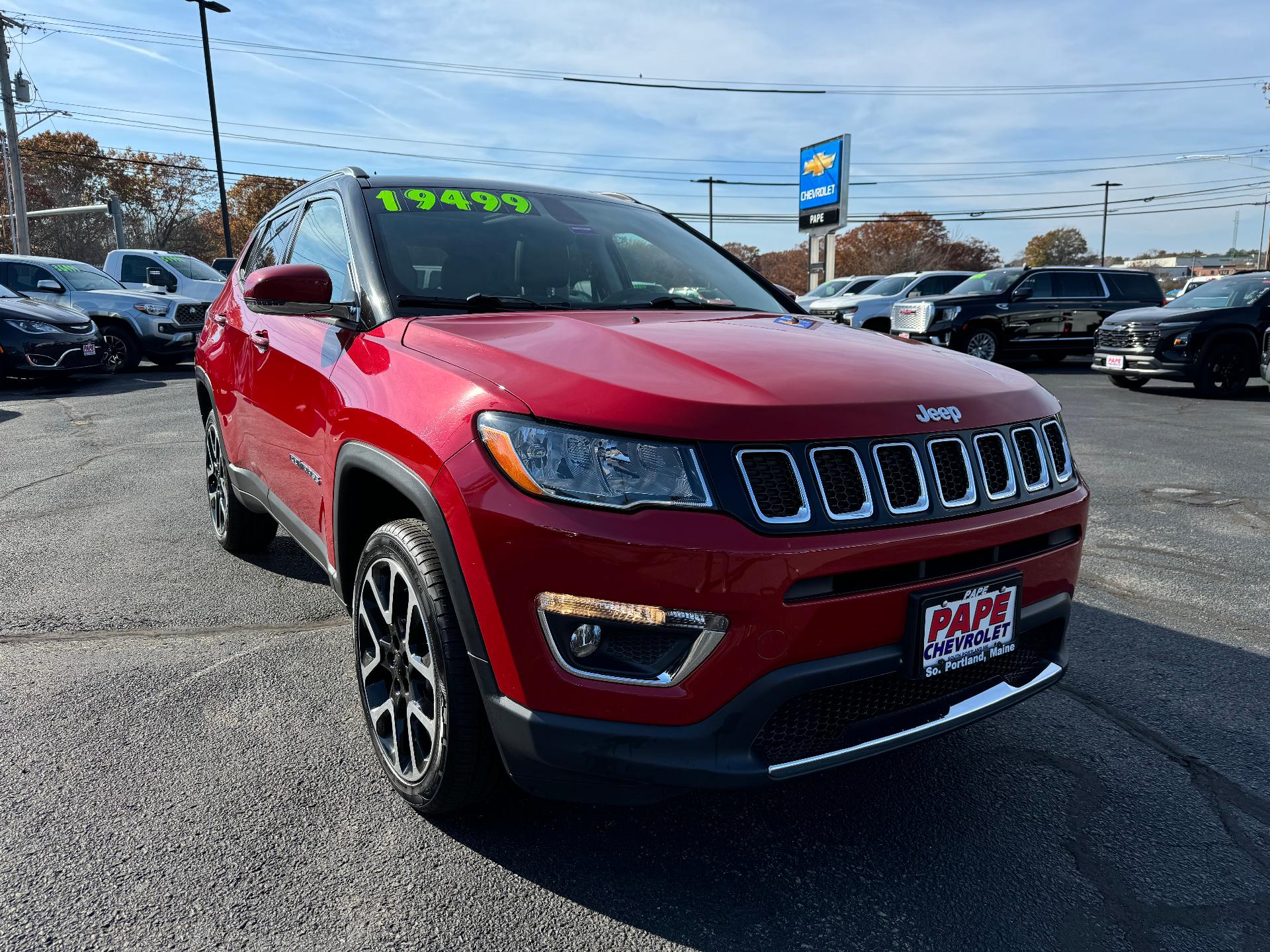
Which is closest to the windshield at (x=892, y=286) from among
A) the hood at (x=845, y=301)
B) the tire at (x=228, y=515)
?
the hood at (x=845, y=301)

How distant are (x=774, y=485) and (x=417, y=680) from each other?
108 cm

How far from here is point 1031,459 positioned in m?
2.28

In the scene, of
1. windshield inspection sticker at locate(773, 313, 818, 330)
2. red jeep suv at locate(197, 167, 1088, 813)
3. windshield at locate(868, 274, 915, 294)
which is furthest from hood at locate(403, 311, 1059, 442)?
windshield at locate(868, 274, 915, 294)

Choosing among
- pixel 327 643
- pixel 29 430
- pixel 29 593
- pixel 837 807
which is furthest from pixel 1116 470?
pixel 29 430

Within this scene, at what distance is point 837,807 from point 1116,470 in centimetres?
560

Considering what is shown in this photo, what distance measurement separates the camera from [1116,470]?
6941mm

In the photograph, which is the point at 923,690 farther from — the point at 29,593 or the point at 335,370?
the point at 29,593

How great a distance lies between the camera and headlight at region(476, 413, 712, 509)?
179cm

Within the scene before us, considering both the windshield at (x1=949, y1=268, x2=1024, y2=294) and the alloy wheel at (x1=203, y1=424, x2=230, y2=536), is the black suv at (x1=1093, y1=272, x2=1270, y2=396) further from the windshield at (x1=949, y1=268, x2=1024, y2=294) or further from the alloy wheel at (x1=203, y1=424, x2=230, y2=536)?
the alloy wheel at (x1=203, y1=424, x2=230, y2=536)

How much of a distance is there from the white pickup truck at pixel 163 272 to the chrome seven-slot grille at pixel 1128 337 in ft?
47.0

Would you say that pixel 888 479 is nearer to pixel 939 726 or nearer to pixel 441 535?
pixel 939 726

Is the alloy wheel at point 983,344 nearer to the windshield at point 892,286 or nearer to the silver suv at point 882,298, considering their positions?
the silver suv at point 882,298

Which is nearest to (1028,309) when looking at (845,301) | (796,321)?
(845,301)

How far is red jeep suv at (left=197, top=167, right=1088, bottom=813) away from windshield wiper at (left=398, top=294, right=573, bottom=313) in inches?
0.7
